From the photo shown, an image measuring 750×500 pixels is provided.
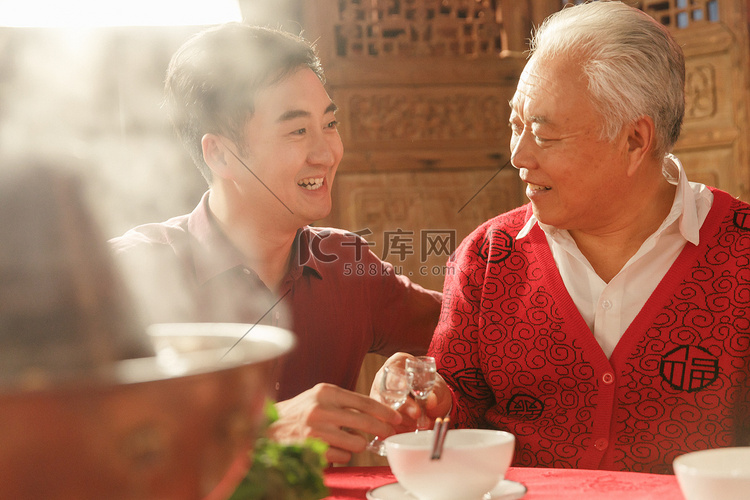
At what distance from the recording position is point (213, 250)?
1.66m

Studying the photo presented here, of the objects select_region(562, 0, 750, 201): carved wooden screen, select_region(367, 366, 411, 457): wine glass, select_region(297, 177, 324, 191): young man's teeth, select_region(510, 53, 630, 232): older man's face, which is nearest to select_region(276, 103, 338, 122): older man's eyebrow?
select_region(297, 177, 324, 191): young man's teeth

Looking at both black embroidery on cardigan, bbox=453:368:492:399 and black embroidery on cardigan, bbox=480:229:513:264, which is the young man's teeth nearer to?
black embroidery on cardigan, bbox=480:229:513:264

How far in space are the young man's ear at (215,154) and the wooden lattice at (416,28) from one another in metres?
1.20

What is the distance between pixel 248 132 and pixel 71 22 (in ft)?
3.07

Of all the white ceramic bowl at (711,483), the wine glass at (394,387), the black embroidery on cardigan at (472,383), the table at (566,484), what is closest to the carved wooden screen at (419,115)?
the black embroidery on cardigan at (472,383)

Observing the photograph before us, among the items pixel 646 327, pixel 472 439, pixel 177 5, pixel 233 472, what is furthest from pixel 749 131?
pixel 233 472

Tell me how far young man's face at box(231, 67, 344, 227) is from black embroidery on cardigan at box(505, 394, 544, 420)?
1.98 feet

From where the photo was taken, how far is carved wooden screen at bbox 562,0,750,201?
2689 millimetres

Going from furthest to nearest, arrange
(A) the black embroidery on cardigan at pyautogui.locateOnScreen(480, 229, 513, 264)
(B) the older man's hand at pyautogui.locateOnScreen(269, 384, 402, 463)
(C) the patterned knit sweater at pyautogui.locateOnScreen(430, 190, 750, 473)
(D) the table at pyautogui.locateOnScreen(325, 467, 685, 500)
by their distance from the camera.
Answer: (A) the black embroidery on cardigan at pyautogui.locateOnScreen(480, 229, 513, 264) < (C) the patterned knit sweater at pyautogui.locateOnScreen(430, 190, 750, 473) < (B) the older man's hand at pyautogui.locateOnScreen(269, 384, 402, 463) < (D) the table at pyautogui.locateOnScreen(325, 467, 685, 500)

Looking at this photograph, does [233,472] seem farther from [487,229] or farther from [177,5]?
[487,229]

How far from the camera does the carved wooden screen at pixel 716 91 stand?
2689mm

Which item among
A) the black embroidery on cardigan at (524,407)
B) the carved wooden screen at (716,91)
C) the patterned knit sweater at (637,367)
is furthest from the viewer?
the carved wooden screen at (716,91)

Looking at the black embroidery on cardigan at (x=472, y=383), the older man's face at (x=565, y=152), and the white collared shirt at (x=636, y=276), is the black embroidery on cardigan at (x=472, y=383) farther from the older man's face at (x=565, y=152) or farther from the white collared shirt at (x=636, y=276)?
the older man's face at (x=565, y=152)

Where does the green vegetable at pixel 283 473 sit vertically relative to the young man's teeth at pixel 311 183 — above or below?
below
